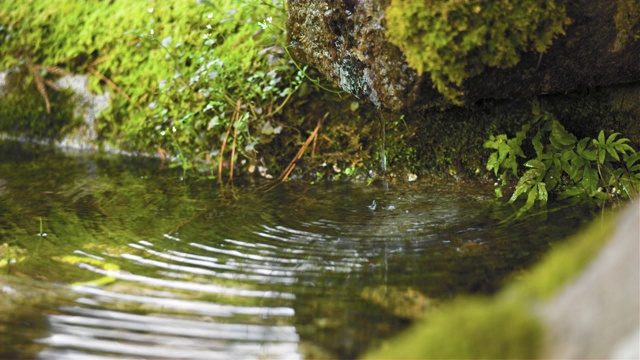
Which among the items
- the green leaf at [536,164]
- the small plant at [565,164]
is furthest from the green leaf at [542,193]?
the green leaf at [536,164]

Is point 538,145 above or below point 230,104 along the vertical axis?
below

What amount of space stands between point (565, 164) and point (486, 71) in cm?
77

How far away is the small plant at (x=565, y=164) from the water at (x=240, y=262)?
0.79 feet

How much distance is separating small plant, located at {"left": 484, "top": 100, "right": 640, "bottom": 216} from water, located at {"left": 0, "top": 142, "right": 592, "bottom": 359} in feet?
0.79

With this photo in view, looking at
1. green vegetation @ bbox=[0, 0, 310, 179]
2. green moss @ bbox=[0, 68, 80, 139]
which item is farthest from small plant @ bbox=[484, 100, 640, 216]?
green moss @ bbox=[0, 68, 80, 139]

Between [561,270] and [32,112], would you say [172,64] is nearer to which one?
[32,112]

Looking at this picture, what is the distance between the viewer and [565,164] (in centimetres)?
378

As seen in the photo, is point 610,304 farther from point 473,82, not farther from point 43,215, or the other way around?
point 43,215

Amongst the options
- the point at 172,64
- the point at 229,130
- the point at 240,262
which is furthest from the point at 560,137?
the point at 172,64

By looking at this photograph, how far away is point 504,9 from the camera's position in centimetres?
322

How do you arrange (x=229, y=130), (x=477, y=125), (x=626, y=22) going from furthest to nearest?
(x=229, y=130), (x=477, y=125), (x=626, y=22)

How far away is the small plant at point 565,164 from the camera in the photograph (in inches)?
144

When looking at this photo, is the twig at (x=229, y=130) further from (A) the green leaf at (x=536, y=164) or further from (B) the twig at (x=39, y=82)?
(B) the twig at (x=39, y=82)

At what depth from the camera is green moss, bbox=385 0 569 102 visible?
3223 millimetres
